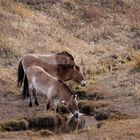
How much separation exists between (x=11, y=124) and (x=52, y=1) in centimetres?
2168

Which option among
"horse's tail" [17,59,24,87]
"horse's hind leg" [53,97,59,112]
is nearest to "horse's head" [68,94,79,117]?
"horse's hind leg" [53,97,59,112]

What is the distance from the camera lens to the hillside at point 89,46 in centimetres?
1905

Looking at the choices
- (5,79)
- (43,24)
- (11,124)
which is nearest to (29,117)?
(11,124)

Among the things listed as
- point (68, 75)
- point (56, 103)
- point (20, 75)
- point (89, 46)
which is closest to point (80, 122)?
point (56, 103)

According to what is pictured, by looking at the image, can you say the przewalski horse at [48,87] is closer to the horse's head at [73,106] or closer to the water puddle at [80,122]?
the horse's head at [73,106]

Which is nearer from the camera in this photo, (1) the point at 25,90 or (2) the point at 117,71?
(1) the point at 25,90

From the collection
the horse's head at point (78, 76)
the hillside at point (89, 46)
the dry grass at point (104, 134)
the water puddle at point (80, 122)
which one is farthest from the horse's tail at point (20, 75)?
the dry grass at point (104, 134)

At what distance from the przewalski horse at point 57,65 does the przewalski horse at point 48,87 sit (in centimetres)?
117

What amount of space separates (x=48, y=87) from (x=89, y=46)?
12.9 metres

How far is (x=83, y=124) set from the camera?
17688 mm

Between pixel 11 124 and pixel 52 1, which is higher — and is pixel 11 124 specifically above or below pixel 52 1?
below

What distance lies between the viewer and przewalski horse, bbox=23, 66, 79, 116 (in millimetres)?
18000

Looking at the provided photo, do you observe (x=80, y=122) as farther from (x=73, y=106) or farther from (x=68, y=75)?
(x=68, y=75)

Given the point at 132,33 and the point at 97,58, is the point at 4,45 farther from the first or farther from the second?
the point at 132,33
